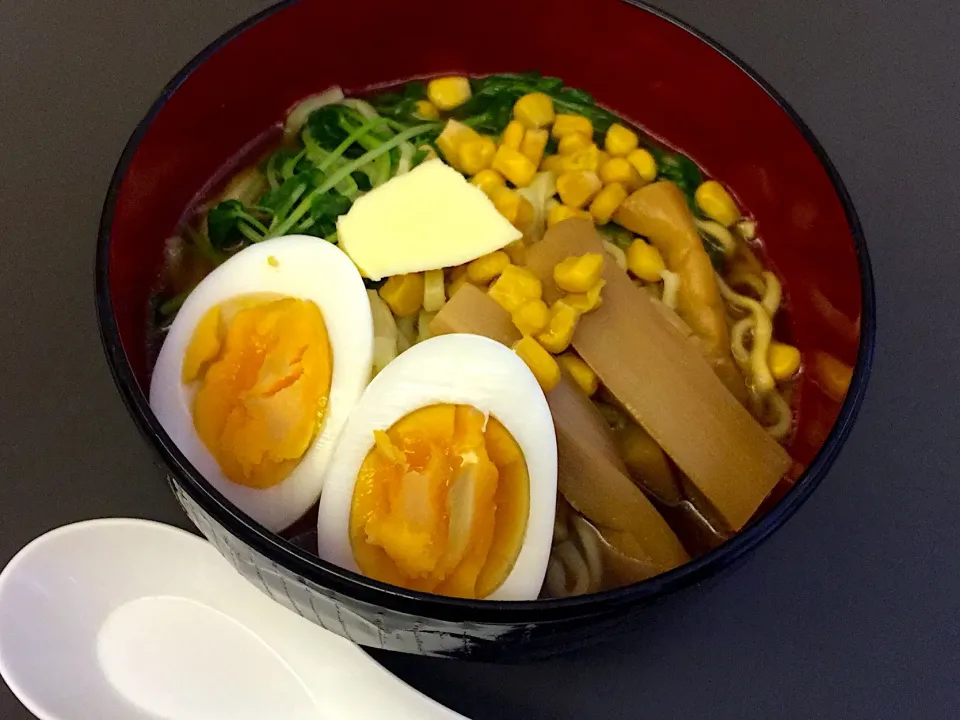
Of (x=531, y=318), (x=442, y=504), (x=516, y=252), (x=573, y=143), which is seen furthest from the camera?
(x=573, y=143)

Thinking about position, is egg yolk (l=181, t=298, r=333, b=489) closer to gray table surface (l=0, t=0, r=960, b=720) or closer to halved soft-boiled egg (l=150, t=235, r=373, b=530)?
halved soft-boiled egg (l=150, t=235, r=373, b=530)

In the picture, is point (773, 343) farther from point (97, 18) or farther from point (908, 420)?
point (97, 18)

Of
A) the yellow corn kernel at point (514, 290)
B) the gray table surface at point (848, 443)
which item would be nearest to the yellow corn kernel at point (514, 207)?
the yellow corn kernel at point (514, 290)

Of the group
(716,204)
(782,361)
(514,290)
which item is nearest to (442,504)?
(514,290)

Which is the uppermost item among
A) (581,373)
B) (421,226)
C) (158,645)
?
(421,226)

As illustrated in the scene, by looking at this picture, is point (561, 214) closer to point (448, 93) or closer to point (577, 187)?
point (577, 187)
